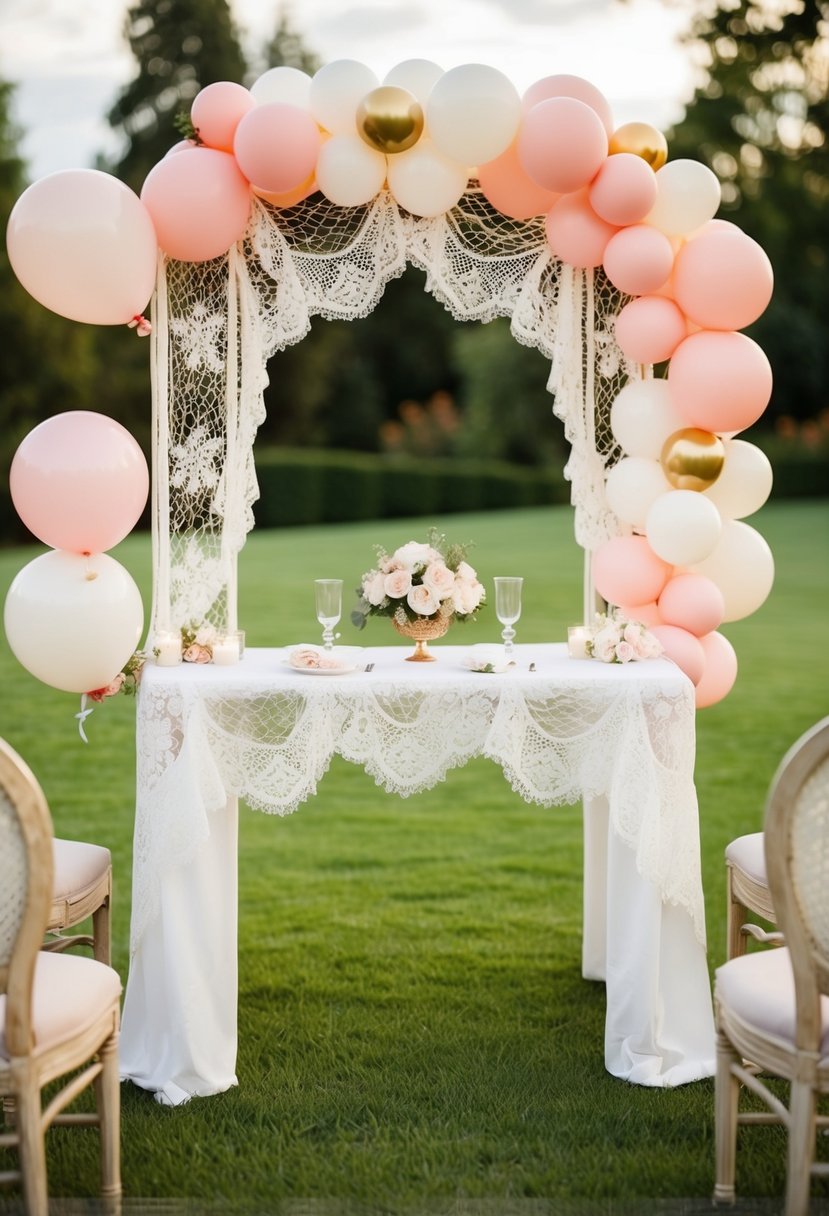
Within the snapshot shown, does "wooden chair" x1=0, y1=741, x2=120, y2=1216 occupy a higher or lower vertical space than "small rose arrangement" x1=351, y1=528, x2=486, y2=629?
lower

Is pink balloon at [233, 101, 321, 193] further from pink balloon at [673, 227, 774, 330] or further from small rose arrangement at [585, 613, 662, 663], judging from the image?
small rose arrangement at [585, 613, 662, 663]

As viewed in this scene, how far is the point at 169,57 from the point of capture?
85.3ft

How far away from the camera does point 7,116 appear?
68.7ft

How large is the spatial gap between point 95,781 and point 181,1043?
12.2ft

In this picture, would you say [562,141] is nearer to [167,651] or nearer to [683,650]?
[683,650]

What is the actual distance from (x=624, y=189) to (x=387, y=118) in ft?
2.21

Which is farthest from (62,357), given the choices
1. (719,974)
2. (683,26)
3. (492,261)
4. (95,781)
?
(719,974)

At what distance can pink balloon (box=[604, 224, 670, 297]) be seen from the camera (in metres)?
3.59

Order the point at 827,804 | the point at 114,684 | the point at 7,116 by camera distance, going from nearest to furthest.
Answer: the point at 827,804 → the point at 114,684 → the point at 7,116

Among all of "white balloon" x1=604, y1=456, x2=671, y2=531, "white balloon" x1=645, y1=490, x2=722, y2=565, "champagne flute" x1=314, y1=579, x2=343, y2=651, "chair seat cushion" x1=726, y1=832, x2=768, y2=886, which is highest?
"white balloon" x1=604, y1=456, x2=671, y2=531

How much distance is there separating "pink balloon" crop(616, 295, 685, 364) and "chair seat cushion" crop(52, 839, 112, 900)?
6.70ft

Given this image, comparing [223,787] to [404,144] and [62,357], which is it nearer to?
[404,144]

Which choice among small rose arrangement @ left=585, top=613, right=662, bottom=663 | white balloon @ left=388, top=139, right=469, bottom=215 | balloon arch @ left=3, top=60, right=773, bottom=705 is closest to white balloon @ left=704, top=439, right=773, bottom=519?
balloon arch @ left=3, top=60, right=773, bottom=705

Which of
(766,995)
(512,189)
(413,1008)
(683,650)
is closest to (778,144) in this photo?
(512,189)
